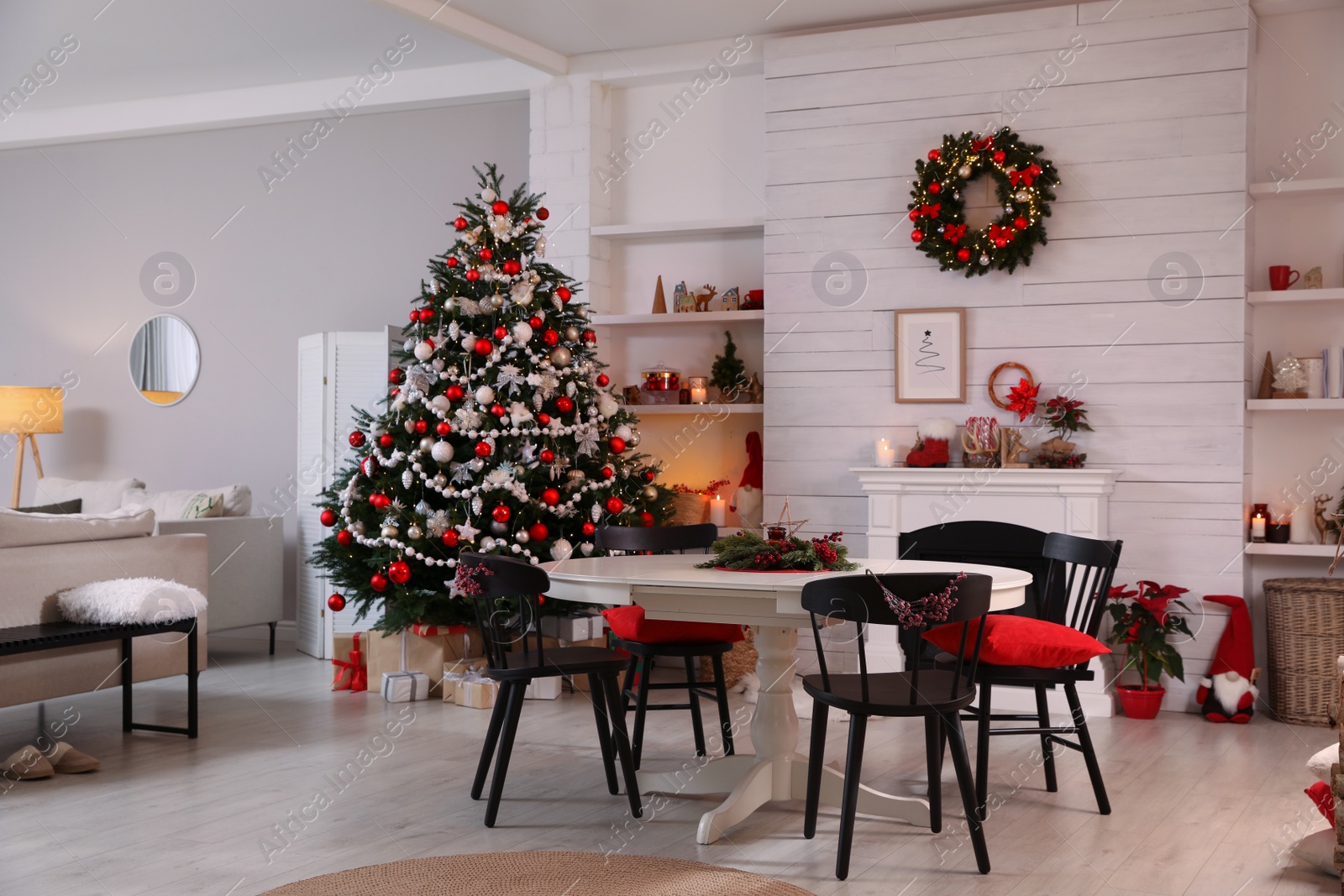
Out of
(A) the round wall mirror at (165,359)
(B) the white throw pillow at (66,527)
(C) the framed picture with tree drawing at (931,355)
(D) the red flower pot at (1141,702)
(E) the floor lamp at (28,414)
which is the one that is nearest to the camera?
(B) the white throw pillow at (66,527)

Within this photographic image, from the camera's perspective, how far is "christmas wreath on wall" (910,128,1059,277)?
5270 mm

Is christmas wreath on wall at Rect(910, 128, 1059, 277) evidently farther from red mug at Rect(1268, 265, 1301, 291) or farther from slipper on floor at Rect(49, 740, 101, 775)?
slipper on floor at Rect(49, 740, 101, 775)

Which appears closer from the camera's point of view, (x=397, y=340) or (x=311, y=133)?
(x=397, y=340)

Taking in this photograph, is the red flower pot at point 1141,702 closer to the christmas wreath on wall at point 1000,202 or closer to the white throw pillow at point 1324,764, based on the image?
the white throw pillow at point 1324,764

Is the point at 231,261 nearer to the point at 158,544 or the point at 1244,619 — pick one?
the point at 158,544

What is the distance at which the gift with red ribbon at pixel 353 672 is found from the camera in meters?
5.41

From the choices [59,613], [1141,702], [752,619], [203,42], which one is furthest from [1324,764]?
[203,42]

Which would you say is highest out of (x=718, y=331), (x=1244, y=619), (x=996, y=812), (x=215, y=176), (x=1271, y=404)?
(x=215, y=176)

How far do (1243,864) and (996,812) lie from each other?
692 millimetres

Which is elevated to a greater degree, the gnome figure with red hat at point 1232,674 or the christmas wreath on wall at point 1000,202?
the christmas wreath on wall at point 1000,202

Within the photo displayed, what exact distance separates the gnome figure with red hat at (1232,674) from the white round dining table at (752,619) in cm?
205

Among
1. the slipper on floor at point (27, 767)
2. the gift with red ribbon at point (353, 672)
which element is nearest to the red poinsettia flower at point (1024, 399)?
the gift with red ribbon at point (353, 672)

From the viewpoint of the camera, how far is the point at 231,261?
7434mm

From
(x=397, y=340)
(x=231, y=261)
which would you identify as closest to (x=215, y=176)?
(x=231, y=261)
